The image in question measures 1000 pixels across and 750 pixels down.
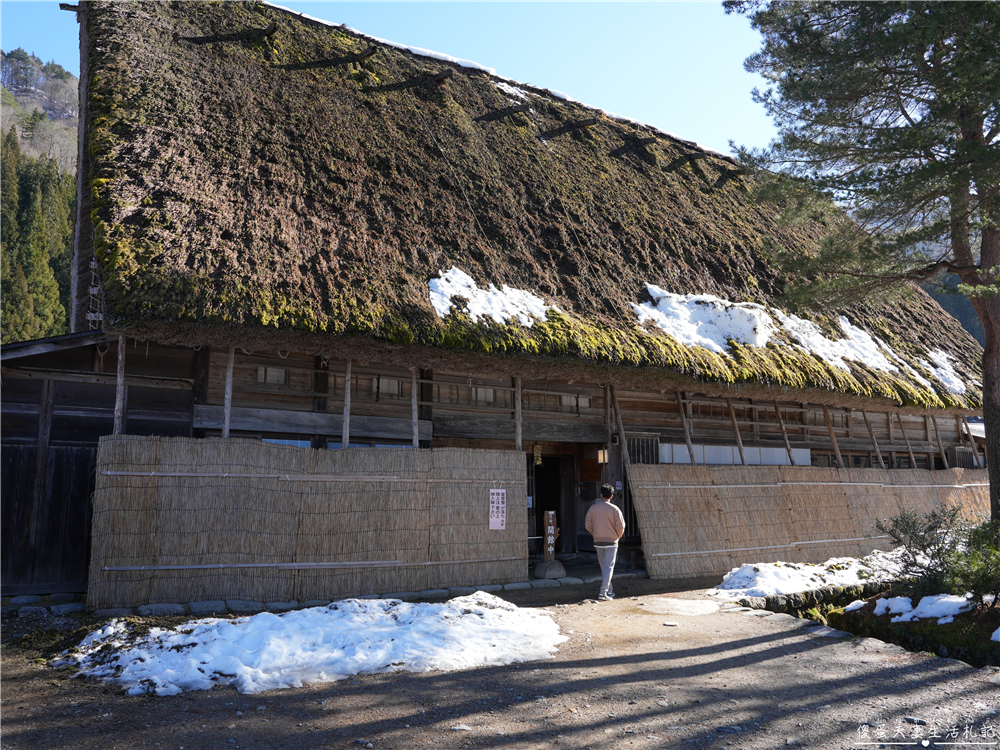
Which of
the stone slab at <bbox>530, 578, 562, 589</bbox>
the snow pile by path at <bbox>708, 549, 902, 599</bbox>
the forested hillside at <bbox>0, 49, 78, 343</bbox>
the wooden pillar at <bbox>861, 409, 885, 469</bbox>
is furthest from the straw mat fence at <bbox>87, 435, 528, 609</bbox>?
the forested hillside at <bbox>0, 49, 78, 343</bbox>

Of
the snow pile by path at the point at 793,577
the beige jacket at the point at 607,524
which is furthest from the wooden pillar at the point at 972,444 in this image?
the beige jacket at the point at 607,524

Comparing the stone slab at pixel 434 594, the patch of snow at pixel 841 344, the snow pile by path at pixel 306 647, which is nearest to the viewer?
the snow pile by path at pixel 306 647

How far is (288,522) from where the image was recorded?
730 cm

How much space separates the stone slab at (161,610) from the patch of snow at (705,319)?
6.83 m

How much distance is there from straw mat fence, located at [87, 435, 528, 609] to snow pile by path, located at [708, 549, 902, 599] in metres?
2.80

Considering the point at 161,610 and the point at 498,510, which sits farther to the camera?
the point at 498,510

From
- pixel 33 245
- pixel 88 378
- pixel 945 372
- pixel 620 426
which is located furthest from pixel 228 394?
pixel 33 245

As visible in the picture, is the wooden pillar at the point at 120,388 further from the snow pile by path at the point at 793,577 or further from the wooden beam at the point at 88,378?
Result: the snow pile by path at the point at 793,577

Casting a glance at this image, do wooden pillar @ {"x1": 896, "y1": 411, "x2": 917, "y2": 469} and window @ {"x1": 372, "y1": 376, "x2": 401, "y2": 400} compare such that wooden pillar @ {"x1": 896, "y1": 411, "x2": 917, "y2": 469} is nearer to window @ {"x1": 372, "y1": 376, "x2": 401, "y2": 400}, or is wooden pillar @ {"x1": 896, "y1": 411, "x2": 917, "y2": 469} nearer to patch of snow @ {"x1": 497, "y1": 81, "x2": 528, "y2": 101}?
patch of snow @ {"x1": 497, "y1": 81, "x2": 528, "y2": 101}

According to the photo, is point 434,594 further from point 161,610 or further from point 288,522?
point 161,610

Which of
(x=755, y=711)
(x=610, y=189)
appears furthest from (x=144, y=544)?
(x=610, y=189)

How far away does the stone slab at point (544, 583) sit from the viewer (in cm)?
884

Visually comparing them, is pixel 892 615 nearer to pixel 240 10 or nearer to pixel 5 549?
pixel 5 549

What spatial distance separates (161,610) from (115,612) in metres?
0.39
